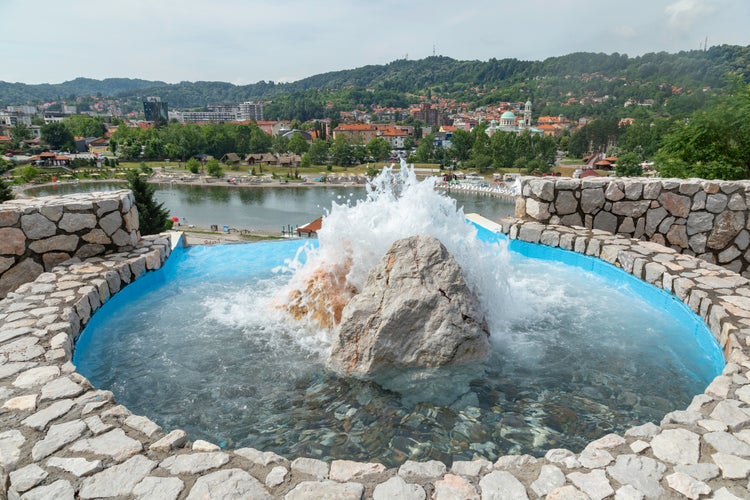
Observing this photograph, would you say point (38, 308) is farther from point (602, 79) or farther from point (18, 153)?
point (602, 79)

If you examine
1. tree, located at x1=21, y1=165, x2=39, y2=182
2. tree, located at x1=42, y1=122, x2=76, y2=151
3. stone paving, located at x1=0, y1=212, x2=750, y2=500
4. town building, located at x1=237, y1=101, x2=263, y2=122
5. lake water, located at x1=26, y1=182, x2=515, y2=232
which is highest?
town building, located at x1=237, y1=101, x2=263, y2=122

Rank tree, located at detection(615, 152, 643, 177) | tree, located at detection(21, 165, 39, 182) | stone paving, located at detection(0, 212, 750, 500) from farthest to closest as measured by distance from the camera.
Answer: tree, located at detection(21, 165, 39, 182)
tree, located at detection(615, 152, 643, 177)
stone paving, located at detection(0, 212, 750, 500)

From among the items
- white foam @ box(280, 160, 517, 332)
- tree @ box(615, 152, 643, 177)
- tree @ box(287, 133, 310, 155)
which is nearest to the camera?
white foam @ box(280, 160, 517, 332)

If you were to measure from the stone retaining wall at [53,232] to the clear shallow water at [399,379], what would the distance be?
3.21 ft

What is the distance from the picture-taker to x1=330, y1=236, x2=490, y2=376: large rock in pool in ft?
13.5

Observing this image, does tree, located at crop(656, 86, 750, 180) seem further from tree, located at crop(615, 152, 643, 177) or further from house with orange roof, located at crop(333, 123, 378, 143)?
house with orange roof, located at crop(333, 123, 378, 143)

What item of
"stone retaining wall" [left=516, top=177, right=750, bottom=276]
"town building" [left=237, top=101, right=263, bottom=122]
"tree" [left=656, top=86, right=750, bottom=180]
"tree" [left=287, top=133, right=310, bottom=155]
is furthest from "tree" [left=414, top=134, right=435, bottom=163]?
"town building" [left=237, top=101, right=263, bottom=122]

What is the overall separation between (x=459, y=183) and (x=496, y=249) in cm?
6193

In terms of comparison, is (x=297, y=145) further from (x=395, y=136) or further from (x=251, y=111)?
(x=251, y=111)

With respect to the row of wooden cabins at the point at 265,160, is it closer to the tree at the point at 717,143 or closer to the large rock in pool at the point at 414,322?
the tree at the point at 717,143

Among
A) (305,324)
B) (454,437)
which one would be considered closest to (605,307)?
(454,437)

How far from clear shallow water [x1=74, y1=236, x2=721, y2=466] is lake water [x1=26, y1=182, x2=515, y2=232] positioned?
37.9 m

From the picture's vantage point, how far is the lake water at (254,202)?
47625 millimetres

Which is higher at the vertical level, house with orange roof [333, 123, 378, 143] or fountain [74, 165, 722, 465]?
house with orange roof [333, 123, 378, 143]
